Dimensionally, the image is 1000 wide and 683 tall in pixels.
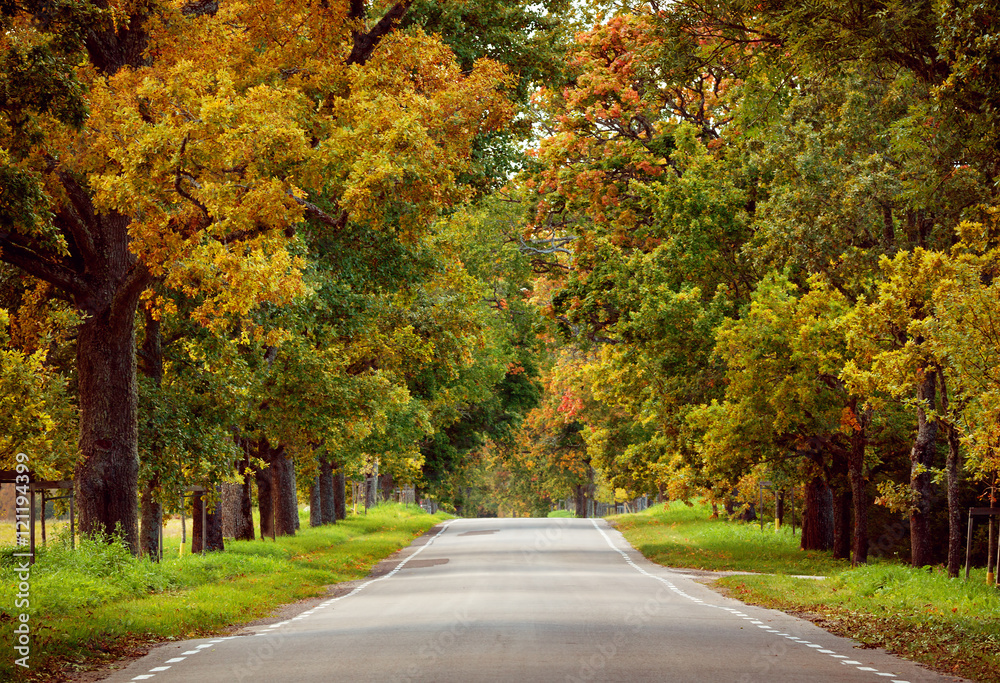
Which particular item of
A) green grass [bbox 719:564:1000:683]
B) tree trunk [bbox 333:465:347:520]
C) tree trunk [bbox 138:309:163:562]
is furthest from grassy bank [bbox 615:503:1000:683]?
tree trunk [bbox 333:465:347:520]

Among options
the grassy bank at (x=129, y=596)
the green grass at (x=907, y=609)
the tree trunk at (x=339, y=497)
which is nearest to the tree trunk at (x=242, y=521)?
the grassy bank at (x=129, y=596)

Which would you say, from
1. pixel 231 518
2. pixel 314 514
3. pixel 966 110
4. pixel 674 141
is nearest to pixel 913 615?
pixel 966 110

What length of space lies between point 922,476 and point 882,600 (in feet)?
19.5

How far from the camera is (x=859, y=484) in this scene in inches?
1130

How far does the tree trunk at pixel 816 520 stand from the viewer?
34781mm

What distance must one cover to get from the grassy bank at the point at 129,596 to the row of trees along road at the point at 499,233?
1373 mm

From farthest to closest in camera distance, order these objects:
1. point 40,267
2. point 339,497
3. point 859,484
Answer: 1. point 339,497
2. point 859,484
3. point 40,267

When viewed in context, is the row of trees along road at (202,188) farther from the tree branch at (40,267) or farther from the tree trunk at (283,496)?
the tree trunk at (283,496)

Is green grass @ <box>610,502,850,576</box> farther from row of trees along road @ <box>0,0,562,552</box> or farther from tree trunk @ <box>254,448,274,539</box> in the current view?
tree trunk @ <box>254,448,274,539</box>

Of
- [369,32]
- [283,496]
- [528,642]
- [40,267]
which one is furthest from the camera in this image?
[283,496]

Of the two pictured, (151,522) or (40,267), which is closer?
(40,267)

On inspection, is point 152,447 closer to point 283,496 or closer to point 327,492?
point 283,496

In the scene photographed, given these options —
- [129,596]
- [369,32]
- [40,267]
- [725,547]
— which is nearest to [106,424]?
[40,267]

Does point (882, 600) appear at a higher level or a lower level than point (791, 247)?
lower
